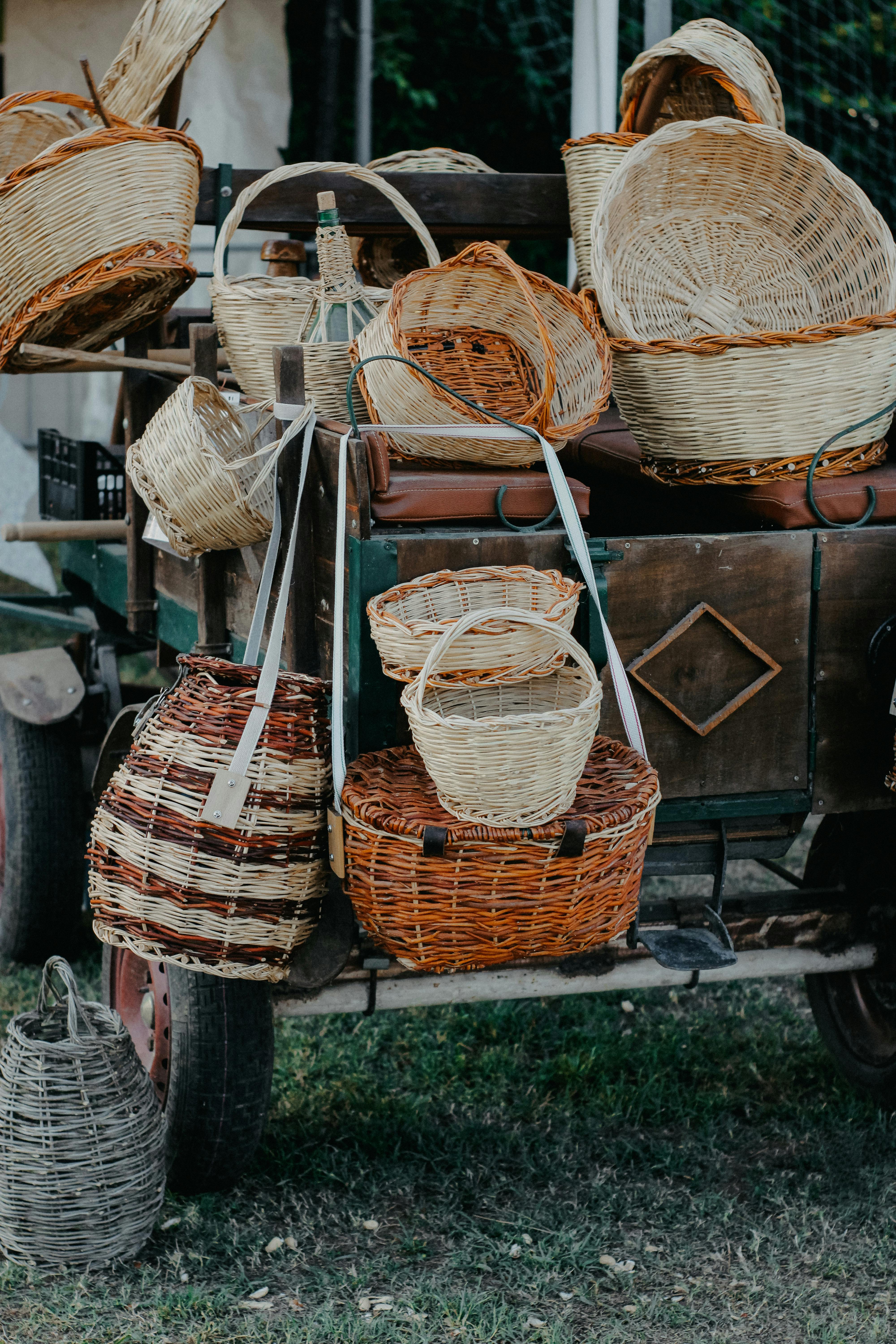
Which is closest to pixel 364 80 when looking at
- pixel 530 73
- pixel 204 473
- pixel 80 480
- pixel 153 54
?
pixel 530 73

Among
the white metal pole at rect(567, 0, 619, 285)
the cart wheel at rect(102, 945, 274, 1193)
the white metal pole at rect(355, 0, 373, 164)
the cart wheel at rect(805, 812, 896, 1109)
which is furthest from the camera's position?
the white metal pole at rect(355, 0, 373, 164)

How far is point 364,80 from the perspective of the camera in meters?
6.98

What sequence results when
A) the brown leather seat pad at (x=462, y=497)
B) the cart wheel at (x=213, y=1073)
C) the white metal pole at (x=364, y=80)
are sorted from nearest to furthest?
the brown leather seat pad at (x=462, y=497) < the cart wheel at (x=213, y=1073) < the white metal pole at (x=364, y=80)

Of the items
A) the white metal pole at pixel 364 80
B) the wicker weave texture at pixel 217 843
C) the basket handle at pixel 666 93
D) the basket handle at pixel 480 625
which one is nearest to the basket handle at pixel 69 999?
the wicker weave texture at pixel 217 843

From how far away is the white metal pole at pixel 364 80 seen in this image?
22.6ft

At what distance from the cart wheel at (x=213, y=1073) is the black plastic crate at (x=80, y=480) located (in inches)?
68.4

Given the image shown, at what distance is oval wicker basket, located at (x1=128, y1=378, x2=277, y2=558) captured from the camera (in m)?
2.47

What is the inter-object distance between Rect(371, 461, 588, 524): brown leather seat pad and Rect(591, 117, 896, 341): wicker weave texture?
479 millimetres

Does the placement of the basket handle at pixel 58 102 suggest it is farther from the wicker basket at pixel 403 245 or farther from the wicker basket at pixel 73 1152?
the wicker basket at pixel 73 1152

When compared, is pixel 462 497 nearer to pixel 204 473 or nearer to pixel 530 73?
→ pixel 204 473

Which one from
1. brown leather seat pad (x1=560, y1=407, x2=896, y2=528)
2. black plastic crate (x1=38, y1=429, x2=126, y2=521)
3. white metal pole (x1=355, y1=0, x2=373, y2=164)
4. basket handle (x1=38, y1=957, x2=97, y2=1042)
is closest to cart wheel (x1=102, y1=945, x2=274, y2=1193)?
basket handle (x1=38, y1=957, x2=97, y2=1042)

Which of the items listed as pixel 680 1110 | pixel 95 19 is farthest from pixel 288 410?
pixel 95 19

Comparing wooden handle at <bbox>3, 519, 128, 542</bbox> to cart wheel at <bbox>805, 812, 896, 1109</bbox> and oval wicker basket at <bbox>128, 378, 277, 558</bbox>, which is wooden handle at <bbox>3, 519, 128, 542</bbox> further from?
cart wheel at <bbox>805, 812, 896, 1109</bbox>

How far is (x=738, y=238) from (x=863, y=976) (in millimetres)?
1640
